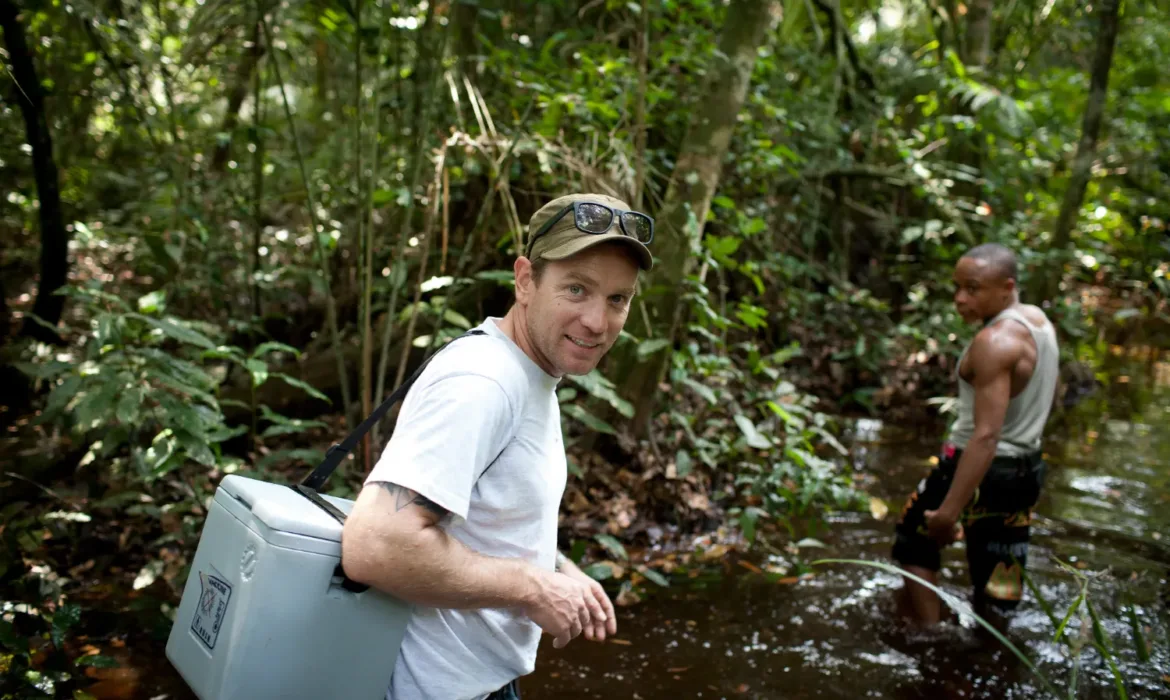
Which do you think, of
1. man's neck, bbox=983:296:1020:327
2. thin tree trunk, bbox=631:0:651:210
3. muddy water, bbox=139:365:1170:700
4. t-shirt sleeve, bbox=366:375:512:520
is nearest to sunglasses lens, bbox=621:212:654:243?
t-shirt sleeve, bbox=366:375:512:520

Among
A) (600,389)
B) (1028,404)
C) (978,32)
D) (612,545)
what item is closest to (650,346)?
(600,389)

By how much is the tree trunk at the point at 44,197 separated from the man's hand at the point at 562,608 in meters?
4.76

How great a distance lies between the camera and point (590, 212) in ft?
6.07

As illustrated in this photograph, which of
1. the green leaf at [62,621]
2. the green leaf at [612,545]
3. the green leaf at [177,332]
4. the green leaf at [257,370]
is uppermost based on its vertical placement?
the green leaf at [177,332]

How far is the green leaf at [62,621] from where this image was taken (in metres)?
2.85

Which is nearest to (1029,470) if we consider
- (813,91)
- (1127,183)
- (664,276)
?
(664,276)

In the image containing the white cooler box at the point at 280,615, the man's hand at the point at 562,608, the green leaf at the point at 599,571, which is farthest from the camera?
the green leaf at the point at 599,571

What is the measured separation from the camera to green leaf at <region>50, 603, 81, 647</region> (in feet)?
9.34

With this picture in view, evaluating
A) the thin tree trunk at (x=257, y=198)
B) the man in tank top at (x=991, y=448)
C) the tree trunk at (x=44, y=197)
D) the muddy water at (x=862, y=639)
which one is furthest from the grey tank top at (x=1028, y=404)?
the tree trunk at (x=44, y=197)

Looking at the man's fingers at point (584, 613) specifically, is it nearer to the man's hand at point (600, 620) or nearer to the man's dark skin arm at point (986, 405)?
Answer: the man's hand at point (600, 620)

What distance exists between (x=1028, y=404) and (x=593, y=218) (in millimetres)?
3287

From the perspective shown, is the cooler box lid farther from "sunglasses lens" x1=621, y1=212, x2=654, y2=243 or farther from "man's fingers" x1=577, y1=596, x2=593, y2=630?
"sunglasses lens" x1=621, y1=212, x2=654, y2=243

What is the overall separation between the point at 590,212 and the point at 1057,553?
5040 mm

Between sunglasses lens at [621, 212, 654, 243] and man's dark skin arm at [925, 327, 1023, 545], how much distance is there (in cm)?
271
